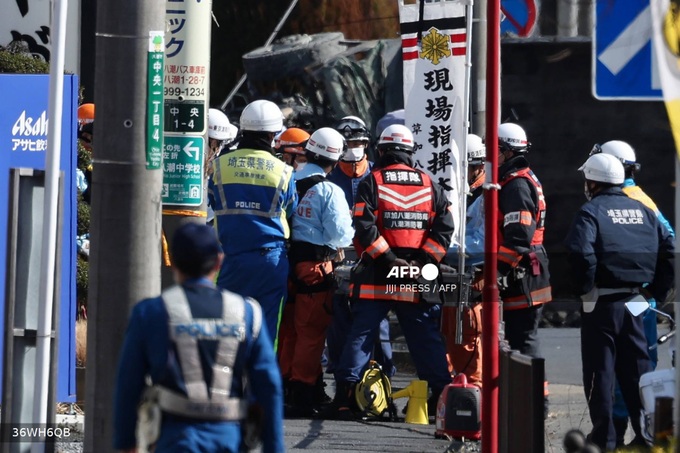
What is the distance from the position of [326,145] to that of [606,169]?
227 centimetres

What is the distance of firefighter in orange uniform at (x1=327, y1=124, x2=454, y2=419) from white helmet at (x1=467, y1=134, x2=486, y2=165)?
1.07 metres

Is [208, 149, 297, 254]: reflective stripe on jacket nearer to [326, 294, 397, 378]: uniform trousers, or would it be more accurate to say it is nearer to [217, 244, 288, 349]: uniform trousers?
[217, 244, 288, 349]: uniform trousers

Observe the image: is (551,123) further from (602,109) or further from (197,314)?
(197,314)

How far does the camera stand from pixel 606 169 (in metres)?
9.79

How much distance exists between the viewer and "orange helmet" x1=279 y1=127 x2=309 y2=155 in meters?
12.1

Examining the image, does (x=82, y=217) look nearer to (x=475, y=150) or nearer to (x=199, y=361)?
(x=475, y=150)

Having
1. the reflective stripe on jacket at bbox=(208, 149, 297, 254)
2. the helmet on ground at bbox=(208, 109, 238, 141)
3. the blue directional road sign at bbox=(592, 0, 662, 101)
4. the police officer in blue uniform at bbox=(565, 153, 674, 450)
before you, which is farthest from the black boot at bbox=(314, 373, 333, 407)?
the blue directional road sign at bbox=(592, 0, 662, 101)

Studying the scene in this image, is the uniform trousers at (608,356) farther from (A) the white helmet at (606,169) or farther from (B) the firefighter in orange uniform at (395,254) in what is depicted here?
(B) the firefighter in orange uniform at (395,254)

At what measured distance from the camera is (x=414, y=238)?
10445 mm

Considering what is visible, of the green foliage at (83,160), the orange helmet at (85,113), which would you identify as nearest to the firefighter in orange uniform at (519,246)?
the green foliage at (83,160)

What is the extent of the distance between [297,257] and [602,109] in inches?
190

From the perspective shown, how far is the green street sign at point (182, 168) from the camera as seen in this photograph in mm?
7398

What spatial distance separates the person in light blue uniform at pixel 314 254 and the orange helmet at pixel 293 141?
1.06 metres

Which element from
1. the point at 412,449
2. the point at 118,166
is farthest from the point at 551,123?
the point at 118,166
